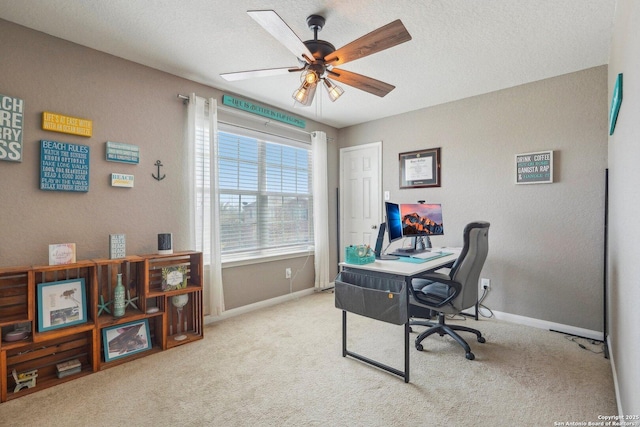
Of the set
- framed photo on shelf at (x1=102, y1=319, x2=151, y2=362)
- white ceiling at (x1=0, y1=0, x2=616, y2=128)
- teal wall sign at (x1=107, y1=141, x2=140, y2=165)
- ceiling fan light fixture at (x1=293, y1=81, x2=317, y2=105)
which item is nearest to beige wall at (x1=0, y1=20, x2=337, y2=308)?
teal wall sign at (x1=107, y1=141, x2=140, y2=165)

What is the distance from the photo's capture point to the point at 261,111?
→ 144 inches

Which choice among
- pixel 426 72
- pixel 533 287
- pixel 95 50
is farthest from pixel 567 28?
pixel 95 50

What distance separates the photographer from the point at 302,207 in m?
4.29

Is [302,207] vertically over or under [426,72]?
under

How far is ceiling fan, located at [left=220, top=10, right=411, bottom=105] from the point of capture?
63.4 inches

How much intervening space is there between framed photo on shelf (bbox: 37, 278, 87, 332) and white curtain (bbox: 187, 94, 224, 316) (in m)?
1.01

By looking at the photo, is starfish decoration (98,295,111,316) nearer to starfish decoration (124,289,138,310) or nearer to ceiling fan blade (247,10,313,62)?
starfish decoration (124,289,138,310)

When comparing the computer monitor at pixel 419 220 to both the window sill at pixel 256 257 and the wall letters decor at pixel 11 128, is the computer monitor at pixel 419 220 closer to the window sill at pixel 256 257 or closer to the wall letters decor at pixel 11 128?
the window sill at pixel 256 257

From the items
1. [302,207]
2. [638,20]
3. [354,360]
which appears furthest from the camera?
[302,207]

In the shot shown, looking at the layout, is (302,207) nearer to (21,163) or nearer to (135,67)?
(135,67)

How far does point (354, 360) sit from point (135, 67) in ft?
10.3

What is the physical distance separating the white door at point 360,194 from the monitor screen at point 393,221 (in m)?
1.44

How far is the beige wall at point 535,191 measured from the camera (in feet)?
9.07

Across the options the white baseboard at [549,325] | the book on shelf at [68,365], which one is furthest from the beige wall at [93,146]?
the white baseboard at [549,325]
